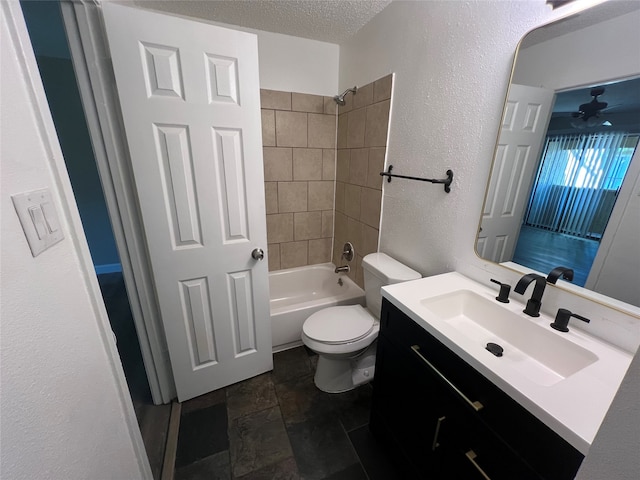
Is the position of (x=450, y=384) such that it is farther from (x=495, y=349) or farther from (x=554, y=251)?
(x=554, y=251)

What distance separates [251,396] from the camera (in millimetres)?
1629

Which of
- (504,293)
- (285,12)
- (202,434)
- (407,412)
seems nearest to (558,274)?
(504,293)

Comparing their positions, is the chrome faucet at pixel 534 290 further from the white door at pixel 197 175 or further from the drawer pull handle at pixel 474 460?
the white door at pixel 197 175

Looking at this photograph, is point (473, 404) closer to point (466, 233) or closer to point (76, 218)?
point (466, 233)

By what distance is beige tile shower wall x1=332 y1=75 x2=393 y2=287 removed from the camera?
69.2 inches

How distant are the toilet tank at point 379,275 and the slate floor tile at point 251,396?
0.82 m

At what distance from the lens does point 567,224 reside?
0.95 m

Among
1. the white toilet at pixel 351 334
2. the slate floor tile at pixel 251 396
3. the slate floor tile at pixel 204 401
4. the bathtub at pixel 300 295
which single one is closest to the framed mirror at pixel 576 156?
the white toilet at pixel 351 334

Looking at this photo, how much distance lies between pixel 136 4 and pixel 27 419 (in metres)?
2.16

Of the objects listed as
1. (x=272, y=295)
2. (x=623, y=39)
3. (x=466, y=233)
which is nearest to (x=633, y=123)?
(x=623, y=39)

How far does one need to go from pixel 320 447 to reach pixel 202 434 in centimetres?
63

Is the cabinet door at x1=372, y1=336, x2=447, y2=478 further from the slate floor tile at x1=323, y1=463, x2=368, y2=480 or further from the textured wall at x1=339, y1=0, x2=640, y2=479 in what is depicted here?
the textured wall at x1=339, y1=0, x2=640, y2=479

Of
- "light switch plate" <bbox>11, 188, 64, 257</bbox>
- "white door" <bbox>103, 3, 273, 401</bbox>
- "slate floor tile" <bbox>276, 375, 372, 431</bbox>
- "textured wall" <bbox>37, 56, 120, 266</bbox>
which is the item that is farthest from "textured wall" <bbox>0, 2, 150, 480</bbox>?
"textured wall" <bbox>37, 56, 120, 266</bbox>

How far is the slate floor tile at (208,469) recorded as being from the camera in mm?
1218
